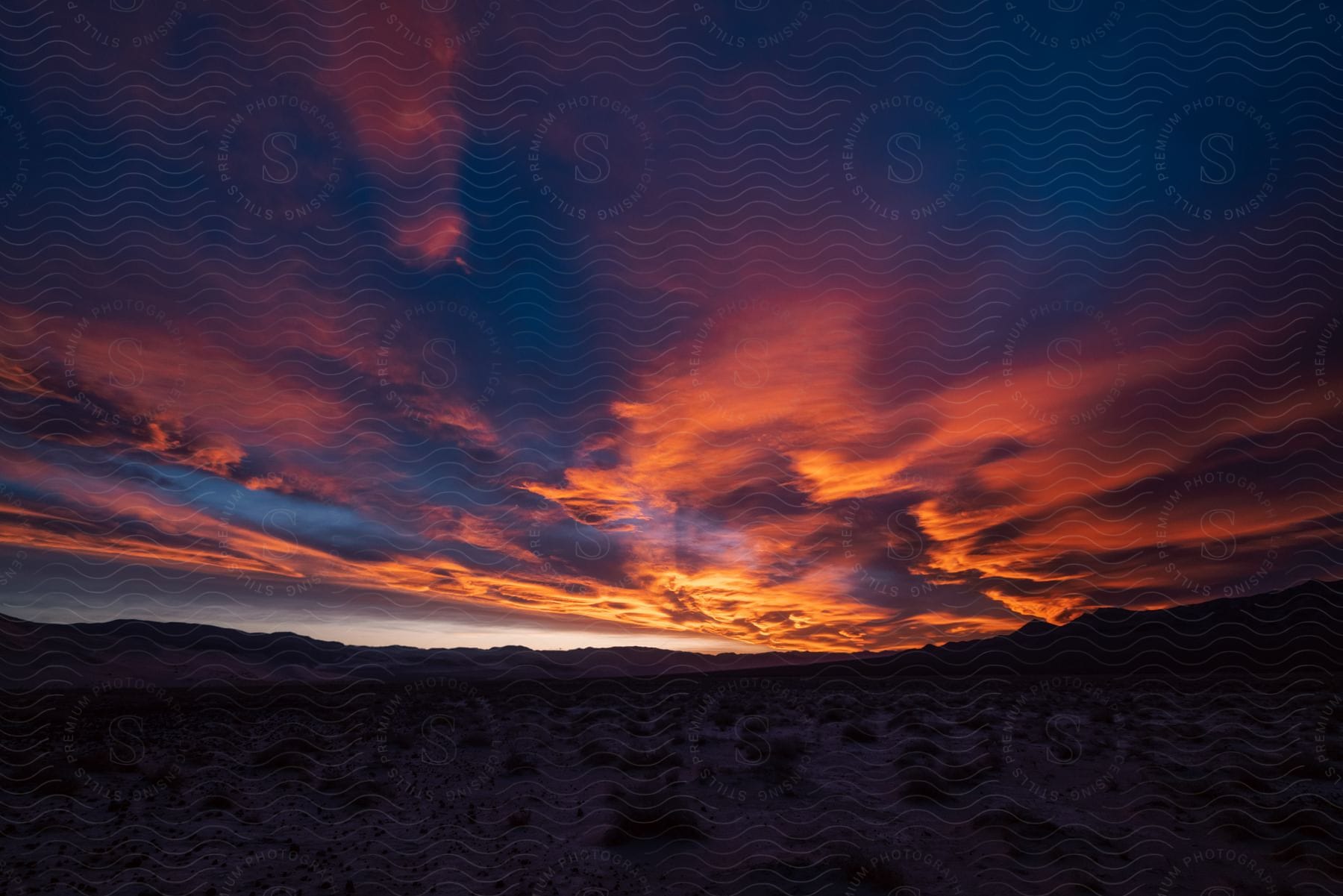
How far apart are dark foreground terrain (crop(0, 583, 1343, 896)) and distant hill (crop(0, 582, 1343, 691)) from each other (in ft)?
45.6

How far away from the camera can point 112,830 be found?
11.1 meters

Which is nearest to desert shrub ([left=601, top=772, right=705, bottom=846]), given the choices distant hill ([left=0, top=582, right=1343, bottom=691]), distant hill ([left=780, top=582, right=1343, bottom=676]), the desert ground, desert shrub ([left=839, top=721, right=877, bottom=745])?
the desert ground

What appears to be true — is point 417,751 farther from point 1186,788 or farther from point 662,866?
point 1186,788

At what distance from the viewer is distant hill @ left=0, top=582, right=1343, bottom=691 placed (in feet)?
129

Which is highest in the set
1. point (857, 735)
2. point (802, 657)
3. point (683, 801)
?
point (802, 657)

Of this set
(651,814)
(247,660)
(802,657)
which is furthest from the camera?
(802,657)

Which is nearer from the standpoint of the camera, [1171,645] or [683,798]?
[683,798]

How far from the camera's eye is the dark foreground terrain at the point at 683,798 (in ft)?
33.5

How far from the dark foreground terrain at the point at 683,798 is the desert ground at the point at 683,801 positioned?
0.20ft

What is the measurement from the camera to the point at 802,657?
68.3 metres

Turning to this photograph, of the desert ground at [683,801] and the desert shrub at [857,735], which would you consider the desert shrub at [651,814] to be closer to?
the desert ground at [683,801]

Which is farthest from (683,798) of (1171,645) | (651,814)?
(1171,645)

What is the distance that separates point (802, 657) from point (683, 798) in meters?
58.4

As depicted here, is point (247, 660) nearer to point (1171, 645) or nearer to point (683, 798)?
point (683, 798)
